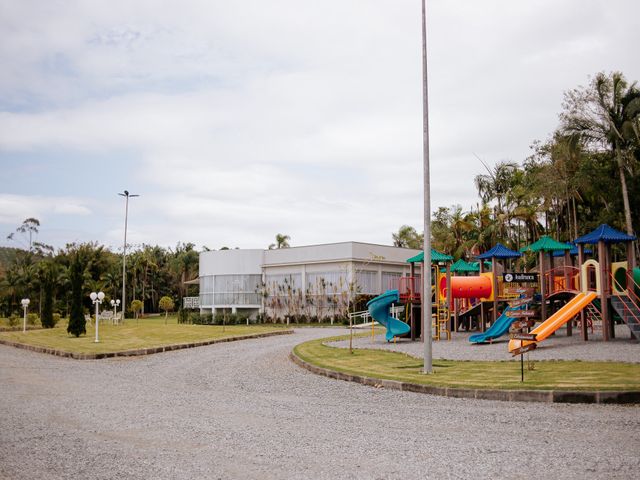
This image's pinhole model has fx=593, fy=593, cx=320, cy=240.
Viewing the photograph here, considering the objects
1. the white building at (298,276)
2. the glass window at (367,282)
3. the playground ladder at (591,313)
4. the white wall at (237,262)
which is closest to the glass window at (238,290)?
the white building at (298,276)

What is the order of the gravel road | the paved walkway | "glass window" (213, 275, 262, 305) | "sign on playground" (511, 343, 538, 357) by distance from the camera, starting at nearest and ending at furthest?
1. the gravel road
2. "sign on playground" (511, 343, 538, 357)
3. the paved walkway
4. "glass window" (213, 275, 262, 305)

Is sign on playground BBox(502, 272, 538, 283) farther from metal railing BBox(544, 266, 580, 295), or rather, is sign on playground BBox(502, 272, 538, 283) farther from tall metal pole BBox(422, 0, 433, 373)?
tall metal pole BBox(422, 0, 433, 373)

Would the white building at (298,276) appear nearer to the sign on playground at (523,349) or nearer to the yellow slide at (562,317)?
the yellow slide at (562,317)

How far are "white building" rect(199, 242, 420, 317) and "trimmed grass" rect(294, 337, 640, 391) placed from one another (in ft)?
85.8

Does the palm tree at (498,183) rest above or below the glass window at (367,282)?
above

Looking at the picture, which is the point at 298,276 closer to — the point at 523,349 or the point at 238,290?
the point at 238,290

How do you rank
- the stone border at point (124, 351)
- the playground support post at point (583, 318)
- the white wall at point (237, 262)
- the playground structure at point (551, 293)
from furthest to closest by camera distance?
1. the white wall at point (237, 262)
2. the stone border at point (124, 351)
3. the playground support post at point (583, 318)
4. the playground structure at point (551, 293)

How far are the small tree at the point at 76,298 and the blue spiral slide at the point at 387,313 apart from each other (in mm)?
15753

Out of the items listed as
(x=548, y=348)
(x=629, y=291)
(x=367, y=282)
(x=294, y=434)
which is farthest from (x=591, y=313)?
(x=367, y=282)

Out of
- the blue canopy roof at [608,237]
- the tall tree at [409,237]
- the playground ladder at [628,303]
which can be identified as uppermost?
the tall tree at [409,237]

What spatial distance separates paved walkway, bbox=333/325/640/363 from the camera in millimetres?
16766

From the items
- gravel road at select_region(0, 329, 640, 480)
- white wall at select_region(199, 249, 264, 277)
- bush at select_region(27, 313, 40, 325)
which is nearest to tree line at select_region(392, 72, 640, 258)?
white wall at select_region(199, 249, 264, 277)

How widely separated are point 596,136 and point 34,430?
103 feet

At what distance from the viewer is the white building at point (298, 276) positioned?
150 ft
